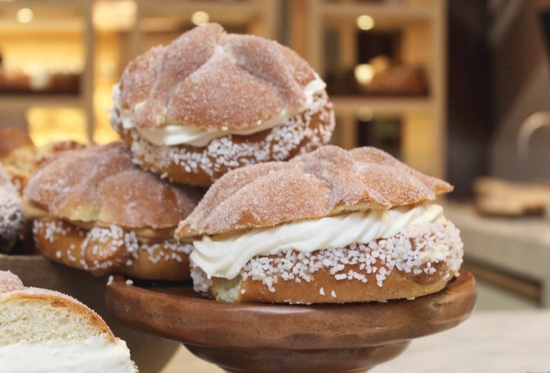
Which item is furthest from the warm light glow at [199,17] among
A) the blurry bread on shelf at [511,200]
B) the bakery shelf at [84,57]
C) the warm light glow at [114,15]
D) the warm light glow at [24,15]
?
the blurry bread on shelf at [511,200]

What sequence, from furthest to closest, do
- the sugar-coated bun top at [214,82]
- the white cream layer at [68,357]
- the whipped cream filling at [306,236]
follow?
the sugar-coated bun top at [214,82], the whipped cream filling at [306,236], the white cream layer at [68,357]

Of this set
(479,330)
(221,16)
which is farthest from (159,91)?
(221,16)

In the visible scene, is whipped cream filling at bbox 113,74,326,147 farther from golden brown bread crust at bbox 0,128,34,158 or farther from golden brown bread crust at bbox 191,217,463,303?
golden brown bread crust at bbox 0,128,34,158

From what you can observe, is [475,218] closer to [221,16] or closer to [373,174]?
[221,16]

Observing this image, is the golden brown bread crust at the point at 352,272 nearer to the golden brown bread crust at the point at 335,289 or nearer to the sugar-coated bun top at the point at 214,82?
the golden brown bread crust at the point at 335,289

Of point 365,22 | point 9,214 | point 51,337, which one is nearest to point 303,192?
point 51,337

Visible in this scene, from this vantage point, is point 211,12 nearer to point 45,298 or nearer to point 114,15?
point 114,15
